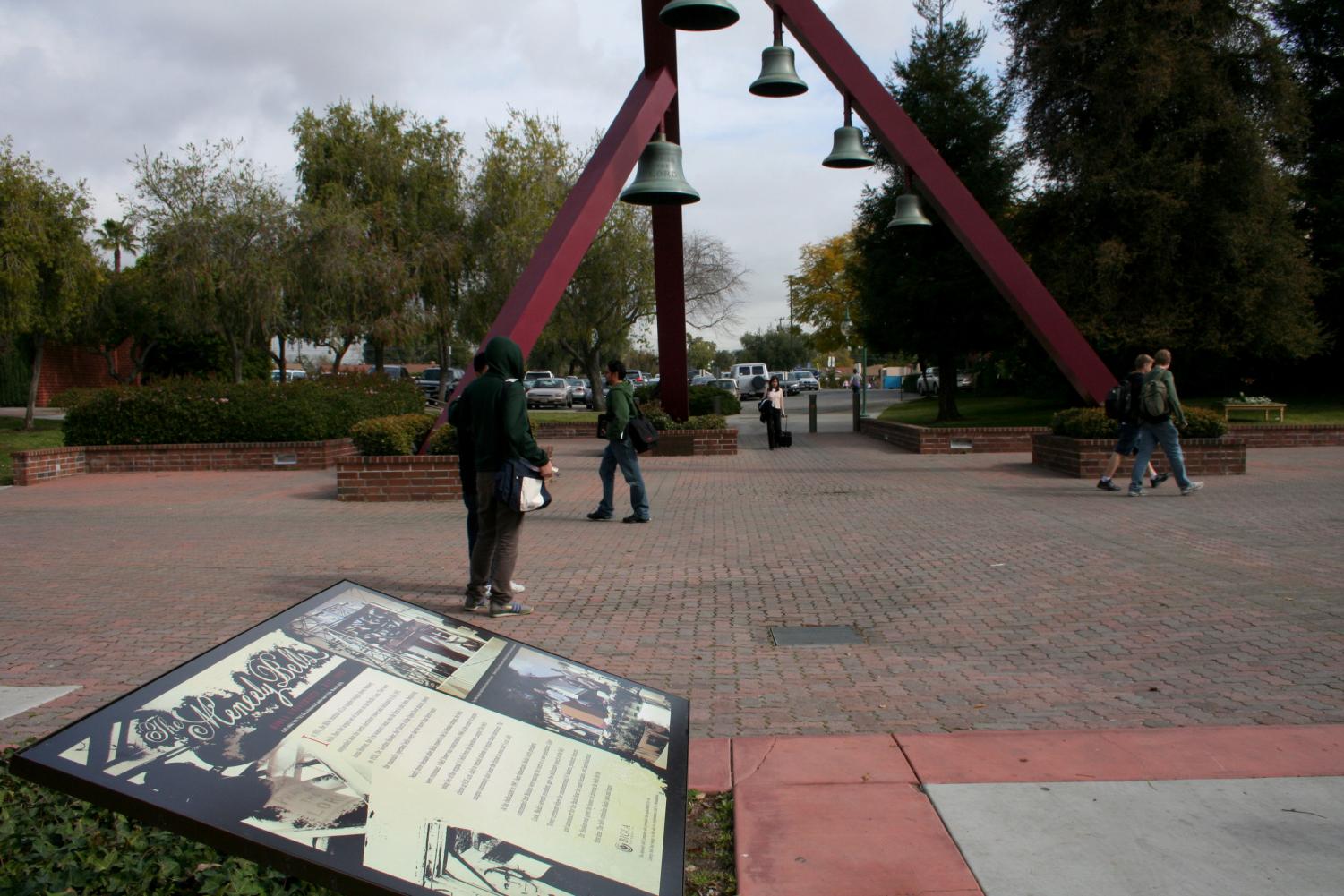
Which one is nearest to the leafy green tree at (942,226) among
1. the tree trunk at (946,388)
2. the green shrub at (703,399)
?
the tree trunk at (946,388)

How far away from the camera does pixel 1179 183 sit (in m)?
23.6

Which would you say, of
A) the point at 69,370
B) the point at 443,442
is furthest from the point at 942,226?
the point at 69,370

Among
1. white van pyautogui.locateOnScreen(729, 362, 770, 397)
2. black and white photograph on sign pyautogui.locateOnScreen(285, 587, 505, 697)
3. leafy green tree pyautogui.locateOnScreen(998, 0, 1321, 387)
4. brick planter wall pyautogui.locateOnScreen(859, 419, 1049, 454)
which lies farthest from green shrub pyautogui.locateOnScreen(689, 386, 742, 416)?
white van pyautogui.locateOnScreen(729, 362, 770, 397)

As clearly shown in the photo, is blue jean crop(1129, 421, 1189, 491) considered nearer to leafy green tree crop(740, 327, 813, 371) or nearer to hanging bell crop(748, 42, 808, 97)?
hanging bell crop(748, 42, 808, 97)

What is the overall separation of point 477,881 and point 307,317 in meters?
29.6

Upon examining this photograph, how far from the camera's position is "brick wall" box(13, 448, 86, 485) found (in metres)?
15.4

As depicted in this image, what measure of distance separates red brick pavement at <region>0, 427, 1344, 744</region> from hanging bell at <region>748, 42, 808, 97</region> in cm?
522

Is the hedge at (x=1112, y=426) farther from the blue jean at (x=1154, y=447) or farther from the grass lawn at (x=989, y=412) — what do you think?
the grass lawn at (x=989, y=412)

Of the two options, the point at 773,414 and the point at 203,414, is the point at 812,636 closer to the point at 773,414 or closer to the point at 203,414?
the point at 203,414

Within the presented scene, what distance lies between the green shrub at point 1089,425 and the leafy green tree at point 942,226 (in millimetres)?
10534

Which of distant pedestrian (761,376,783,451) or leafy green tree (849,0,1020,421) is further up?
leafy green tree (849,0,1020,421)

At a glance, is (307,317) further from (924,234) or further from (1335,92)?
(1335,92)

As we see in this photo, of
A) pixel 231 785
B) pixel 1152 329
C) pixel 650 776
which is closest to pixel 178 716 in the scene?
pixel 231 785

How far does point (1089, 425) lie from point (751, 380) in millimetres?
42944
